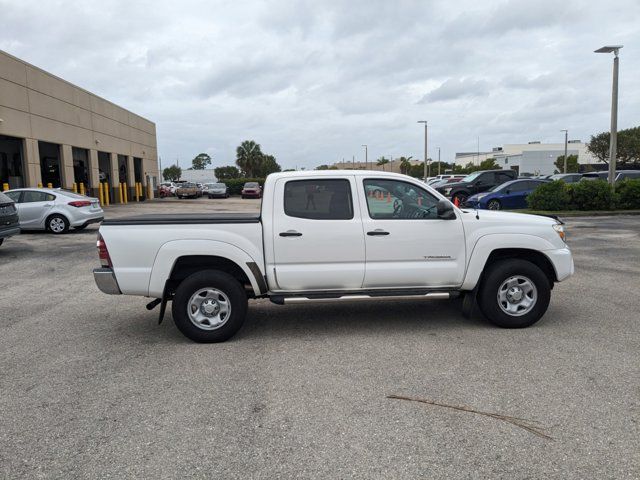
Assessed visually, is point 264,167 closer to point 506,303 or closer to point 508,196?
point 508,196

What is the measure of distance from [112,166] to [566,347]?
1438 inches

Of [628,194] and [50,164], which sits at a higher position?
[50,164]

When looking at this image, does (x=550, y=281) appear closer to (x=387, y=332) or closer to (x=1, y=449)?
(x=387, y=332)

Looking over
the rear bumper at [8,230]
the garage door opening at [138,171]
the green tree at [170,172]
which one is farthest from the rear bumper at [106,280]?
the green tree at [170,172]

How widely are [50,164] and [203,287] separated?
89.3ft

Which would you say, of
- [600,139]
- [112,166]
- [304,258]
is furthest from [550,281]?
[600,139]

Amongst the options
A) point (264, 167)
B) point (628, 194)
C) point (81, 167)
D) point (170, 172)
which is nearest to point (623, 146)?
point (264, 167)

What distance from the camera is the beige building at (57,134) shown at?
24453 millimetres

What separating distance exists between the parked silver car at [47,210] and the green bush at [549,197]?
16240 mm

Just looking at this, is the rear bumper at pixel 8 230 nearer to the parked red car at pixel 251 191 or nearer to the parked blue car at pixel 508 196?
the parked blue car at pixel 508 196

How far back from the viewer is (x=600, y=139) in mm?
74750

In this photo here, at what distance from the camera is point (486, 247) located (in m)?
6.03

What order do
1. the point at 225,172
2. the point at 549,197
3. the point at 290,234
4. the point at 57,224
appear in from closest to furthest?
the point at 290,234 → the point at 57,224 → the point at 549,197 → the point at 225,172

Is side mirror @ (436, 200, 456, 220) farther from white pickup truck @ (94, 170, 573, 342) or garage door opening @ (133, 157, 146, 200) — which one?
garage door opening @ (133, 157, 146, 200)
